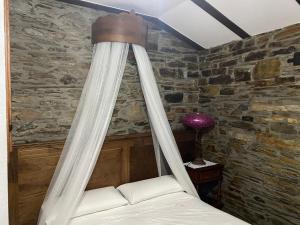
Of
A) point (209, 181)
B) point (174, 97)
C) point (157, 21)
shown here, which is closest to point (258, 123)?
point (209, 181)

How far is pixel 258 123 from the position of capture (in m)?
2.94

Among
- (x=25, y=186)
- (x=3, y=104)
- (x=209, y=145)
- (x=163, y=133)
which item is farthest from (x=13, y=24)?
(x=209, y=145)

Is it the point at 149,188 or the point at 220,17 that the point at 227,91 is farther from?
the point at 149,188

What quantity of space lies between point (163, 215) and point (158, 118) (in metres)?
0.99

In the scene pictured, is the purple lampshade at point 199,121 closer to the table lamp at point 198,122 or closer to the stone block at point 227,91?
the table lamp at point 198,122

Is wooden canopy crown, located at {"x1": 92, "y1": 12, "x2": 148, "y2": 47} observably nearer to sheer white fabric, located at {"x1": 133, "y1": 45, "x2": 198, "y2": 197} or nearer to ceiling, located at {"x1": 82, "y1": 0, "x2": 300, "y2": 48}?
sheer white fabric, located at {"x1": 133, "y1": 45, "x2": 198, "y2": 197}

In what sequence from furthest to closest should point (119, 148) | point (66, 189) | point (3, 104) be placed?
point (119, 148), point (66, 189), point (3, 104)

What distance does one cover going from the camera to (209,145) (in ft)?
11.9

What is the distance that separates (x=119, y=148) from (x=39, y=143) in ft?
2.92

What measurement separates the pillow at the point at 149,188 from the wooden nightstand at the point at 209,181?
1.14 ft

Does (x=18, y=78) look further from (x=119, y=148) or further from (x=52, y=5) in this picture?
(x=119, y=148)

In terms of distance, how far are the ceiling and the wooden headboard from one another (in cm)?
150

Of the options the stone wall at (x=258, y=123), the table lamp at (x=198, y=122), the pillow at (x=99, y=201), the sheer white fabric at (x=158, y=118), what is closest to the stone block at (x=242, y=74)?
the stone wall at (x=258, y=123)

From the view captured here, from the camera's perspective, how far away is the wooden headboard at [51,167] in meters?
2.44
